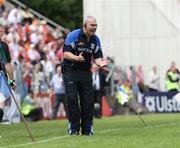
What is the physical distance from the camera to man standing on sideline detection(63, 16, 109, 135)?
14.9 metres

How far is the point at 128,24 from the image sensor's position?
126 feet

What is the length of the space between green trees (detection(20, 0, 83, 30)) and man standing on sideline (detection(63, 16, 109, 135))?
3714cm

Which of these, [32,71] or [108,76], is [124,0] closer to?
[108,76]

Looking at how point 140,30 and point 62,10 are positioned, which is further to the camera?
point 62,10

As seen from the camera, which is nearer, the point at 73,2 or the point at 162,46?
the point at 162,46

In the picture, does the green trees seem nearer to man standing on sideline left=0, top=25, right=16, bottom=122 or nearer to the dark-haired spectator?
the dark-haired spectator

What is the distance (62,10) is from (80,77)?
134 ft

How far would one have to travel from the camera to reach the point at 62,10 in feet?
183

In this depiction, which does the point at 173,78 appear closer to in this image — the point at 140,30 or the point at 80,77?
the point at 140,30

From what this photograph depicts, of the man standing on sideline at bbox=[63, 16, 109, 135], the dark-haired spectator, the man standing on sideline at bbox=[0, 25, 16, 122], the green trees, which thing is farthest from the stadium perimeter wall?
the man standing on sideline at bbox=[63, 16, 109, 135]

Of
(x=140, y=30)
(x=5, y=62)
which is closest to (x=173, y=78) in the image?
(x=140, y=30)

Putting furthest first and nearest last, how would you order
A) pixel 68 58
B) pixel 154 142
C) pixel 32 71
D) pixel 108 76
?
1. pixel 108 76
2. pixel 32 71
3. pixel 68 58
4. pixel 154 142

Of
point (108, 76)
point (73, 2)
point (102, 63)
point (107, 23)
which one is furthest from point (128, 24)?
point (102, 63)

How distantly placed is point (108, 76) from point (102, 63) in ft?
57.8
